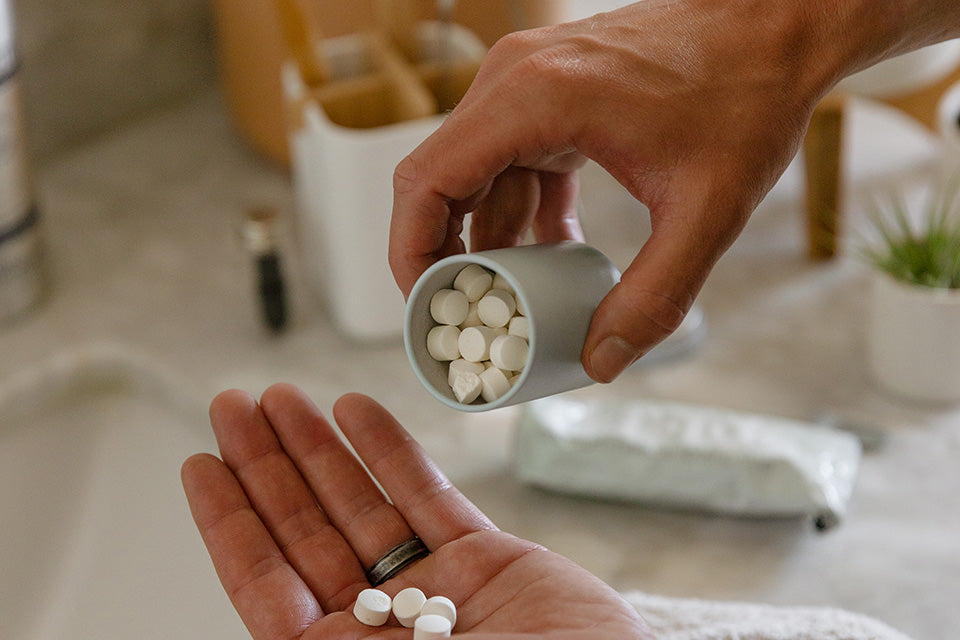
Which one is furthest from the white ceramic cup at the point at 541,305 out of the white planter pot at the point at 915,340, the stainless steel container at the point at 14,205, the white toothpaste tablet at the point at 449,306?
the stainless steel container at the point at 14,205

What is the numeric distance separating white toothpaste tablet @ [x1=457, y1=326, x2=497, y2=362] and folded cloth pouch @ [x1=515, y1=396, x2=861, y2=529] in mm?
209

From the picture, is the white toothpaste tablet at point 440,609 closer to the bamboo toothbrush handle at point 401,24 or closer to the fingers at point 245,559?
the fingers at point 245,559

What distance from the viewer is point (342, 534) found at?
25.7 inches

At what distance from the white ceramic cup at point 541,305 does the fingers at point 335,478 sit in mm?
108

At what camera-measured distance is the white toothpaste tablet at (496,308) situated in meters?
0.58

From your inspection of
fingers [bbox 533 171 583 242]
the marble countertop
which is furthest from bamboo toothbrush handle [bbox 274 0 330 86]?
fingers [bbox 533 171 583 242]

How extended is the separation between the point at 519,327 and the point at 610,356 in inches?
2.2

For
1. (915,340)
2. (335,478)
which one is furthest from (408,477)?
(915,340)

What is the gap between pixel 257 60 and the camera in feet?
3.50

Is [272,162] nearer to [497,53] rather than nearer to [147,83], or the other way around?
[147,83]

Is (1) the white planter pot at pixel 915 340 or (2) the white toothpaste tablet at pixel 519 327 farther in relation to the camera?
(1) the white planter pot at pixel 915 340

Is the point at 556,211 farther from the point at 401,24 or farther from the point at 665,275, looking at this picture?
the point at 401,24

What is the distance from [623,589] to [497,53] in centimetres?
37

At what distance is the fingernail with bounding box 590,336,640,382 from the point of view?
1.76 ft
